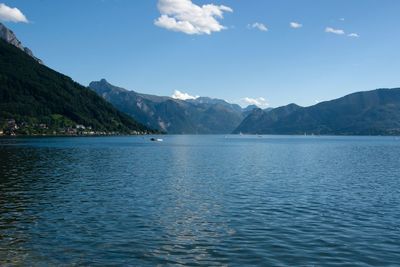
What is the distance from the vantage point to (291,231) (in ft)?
121

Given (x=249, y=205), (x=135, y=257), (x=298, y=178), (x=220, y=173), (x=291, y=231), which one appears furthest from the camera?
(x=220, y=173)

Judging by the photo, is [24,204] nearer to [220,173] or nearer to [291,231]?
[291,231]

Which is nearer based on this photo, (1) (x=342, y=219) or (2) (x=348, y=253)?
(2) (x=348, y=253)

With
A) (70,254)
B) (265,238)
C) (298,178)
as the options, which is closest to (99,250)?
(70,254)

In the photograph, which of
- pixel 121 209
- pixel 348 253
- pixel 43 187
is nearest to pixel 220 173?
pixel 43 187

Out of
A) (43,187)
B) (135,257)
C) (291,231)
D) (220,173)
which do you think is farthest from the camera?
(220,173)

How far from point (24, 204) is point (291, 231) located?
3130cm

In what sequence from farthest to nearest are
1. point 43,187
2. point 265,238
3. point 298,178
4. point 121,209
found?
1. point 298,178
2. point 43,187
3. point 121,209
4. point 265,238

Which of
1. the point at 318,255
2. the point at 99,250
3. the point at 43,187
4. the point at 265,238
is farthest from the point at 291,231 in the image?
the point at 43,187

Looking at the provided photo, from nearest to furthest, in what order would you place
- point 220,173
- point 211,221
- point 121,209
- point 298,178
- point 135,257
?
point 135,257, point 211,221, point 121,209, point 298,178, point 220,173

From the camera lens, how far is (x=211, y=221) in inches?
1619

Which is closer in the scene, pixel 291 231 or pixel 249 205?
pixel 291 231

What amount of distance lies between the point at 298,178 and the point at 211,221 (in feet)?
135

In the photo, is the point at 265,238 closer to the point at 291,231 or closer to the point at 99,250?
the point at 291,231
